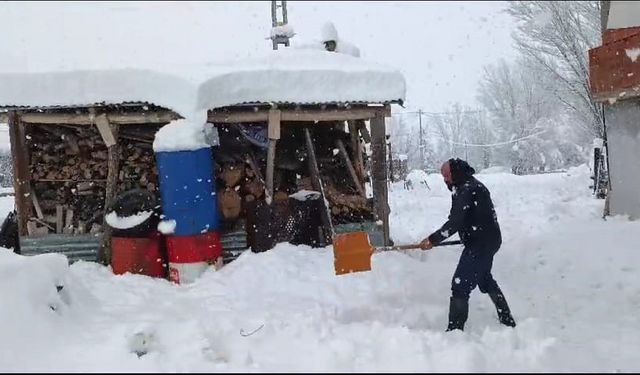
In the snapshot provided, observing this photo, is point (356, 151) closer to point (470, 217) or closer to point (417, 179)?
point (470, 217)

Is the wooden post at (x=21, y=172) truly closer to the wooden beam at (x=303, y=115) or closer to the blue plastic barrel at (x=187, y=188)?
the blue plastic barrel at (x=187, y=188)

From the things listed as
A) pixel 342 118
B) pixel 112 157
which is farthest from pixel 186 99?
pixel 342 118

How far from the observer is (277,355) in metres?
3.93

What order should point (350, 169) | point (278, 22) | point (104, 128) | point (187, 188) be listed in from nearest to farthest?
point (187, 188)
point (104, 128)
point (350, 169)
point (278, 22)

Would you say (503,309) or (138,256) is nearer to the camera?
(503,309)

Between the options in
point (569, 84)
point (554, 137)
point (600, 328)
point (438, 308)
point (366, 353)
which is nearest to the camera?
point (366, 353)

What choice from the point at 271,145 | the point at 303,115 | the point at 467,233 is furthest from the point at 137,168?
the point at 467,233

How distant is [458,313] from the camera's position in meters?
5.21

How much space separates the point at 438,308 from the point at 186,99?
4100mm

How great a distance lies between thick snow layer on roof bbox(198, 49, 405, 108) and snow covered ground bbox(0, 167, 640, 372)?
2126mm

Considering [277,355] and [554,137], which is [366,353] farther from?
[554,137]

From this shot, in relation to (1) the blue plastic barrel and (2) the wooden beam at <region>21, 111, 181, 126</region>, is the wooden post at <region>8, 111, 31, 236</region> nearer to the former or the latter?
(2) the wooden beam at <region>21, 111, 181, 126</region>

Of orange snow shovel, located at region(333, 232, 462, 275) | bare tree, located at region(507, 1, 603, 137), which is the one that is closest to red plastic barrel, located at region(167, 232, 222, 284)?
orange snow shovel, located at region(333, 232, 462, 275)

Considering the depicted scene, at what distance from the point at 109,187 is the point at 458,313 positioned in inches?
214
